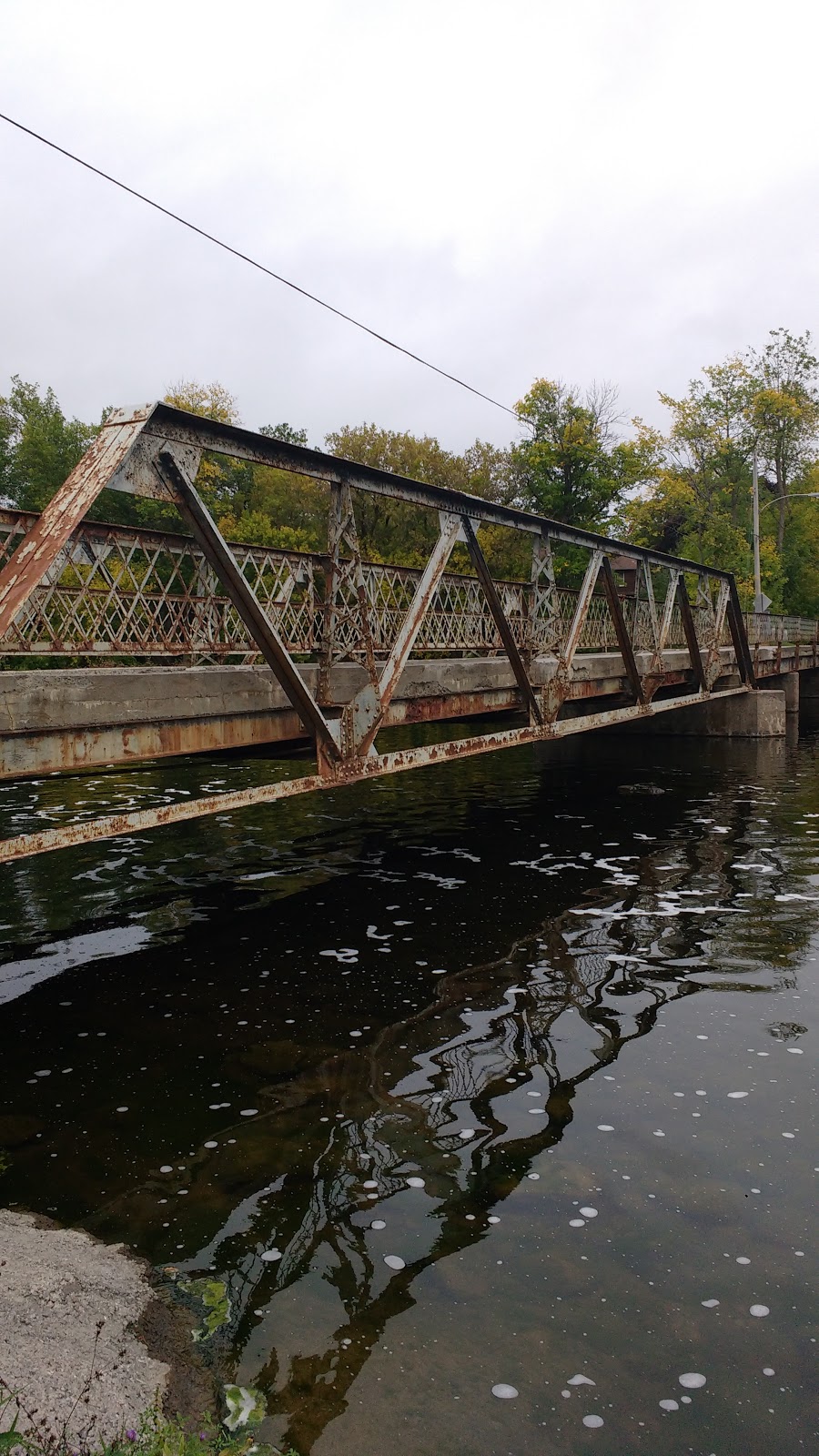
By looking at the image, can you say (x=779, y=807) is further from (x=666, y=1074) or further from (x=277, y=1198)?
(x=277, y=1198)

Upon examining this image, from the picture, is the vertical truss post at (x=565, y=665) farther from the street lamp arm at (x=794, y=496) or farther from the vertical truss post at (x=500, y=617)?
the street lamp arm at (x=794, y=496)

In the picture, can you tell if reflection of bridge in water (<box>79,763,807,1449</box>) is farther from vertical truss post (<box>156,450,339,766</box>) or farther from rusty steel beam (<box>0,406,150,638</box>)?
rusty steel beam (<box>0,406,150,638</box>)

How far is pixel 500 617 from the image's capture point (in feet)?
34.0

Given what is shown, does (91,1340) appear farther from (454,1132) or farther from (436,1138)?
(454,1132)

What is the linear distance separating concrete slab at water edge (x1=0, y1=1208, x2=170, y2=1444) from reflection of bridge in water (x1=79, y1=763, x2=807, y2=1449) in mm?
338

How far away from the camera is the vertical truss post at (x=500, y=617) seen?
31.9ft

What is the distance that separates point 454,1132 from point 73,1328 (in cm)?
243

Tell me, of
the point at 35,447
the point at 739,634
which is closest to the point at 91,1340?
the point at 739,634

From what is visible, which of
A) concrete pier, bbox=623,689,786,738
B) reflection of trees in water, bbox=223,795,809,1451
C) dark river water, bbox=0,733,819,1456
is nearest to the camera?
dark river water, bbox=0,733,819,1456

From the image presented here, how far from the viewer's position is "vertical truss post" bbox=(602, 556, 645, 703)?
13719mm

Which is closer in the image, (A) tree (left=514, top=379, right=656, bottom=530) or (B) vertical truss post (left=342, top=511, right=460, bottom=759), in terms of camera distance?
(B) vertical truss post (left=342, top=511, right=460, bottom=759)

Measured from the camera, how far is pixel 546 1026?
702 centimetres

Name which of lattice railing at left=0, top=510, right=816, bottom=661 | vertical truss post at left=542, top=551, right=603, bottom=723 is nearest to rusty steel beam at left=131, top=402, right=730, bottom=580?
lattice railing at left=0, top=510, right=816, bottom=661

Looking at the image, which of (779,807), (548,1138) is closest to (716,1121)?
(548,1138)
